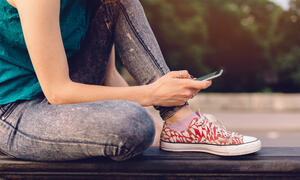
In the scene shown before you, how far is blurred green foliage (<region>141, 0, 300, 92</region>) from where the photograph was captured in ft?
44.5

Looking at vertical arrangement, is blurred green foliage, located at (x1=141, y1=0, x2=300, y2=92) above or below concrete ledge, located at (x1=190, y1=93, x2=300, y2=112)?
above

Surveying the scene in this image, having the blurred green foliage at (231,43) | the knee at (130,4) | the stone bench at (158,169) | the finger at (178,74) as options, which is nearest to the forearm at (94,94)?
the finger at (178,74)

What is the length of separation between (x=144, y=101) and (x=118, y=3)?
0.43 meters

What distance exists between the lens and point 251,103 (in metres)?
10.8

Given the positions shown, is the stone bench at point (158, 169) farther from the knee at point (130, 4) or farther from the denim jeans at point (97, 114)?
the knee at point (130, 4)

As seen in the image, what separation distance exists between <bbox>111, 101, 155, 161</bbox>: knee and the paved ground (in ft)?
17.4

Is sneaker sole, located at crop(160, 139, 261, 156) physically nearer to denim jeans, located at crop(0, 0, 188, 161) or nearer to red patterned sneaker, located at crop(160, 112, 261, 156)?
red patterned sneaker, located at crop(160, 112, 261, 156)

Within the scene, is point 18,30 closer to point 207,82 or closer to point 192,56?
point 207,82

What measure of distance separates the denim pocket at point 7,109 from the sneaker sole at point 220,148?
23.6 inches

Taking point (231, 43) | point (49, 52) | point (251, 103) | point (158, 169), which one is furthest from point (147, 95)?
point (231, 43)

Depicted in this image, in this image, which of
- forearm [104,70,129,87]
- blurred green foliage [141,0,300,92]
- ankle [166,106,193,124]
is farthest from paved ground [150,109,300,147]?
ankle [166,106,193,124]

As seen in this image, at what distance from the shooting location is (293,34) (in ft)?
50.5

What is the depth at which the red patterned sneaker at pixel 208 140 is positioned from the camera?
53.8 inches

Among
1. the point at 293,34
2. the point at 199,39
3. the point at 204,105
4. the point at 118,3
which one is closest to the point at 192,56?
the point at 199,39
